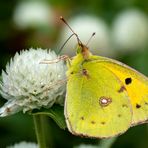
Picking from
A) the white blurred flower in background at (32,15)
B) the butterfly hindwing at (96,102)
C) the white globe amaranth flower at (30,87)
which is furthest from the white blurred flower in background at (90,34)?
the white globe amaranth flower at (30,87)

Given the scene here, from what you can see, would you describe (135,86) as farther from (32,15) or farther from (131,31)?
(32,15)

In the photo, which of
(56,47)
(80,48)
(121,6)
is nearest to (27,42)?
(56,47)

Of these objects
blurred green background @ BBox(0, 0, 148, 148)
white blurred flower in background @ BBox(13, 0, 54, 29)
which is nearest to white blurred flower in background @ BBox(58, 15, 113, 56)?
blurred green background @ BBox(0, 0, 148, 148)

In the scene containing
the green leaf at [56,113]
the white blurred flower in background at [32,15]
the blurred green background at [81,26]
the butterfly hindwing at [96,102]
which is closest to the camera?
the green leaf at [56,113]

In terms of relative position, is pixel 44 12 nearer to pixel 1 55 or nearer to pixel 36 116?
pixel 1 55

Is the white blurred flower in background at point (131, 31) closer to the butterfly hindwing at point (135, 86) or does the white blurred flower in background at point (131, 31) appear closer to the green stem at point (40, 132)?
the butterfly hindwing at point (135, 86)

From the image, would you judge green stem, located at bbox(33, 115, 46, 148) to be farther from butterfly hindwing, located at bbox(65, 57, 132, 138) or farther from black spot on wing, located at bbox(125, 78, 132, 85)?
black spot on wing, located at bbox(125, 78, 132, 85)
